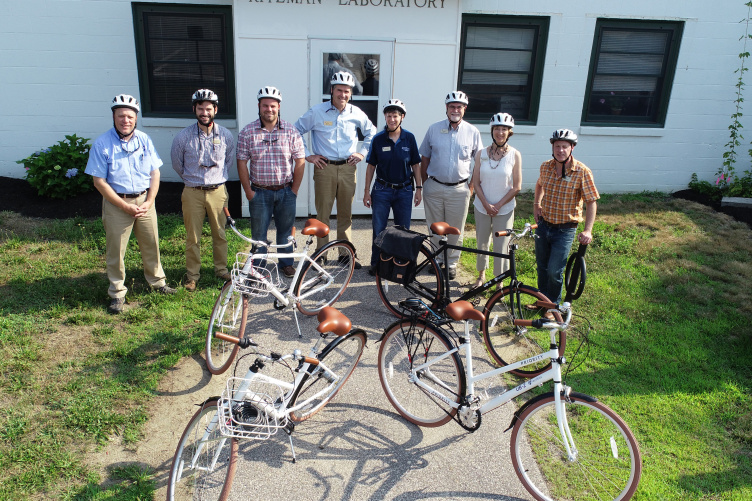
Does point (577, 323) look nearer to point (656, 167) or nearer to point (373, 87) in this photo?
point (373, 87)

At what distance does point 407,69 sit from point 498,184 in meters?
2.91

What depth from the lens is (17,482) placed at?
134 inches

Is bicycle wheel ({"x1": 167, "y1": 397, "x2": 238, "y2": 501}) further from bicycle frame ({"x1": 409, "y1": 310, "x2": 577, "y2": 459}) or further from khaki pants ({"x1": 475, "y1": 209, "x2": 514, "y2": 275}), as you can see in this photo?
khaki pants ({"x1": 475, "y1": 209, "x2": 514, "y2": 275})

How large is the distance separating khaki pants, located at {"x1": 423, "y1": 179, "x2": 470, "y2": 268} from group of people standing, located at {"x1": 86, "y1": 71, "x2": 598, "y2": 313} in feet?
0.04

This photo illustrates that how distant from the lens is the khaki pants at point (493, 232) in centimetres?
576

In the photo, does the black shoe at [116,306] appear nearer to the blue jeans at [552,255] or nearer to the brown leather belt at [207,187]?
→ the brown leather belt at [207,187]

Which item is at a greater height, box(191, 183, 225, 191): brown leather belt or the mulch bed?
box(191, 183, 225, 191): brown leather belt

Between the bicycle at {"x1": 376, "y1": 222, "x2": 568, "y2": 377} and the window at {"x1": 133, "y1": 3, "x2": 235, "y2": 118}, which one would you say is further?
the window at {"x1": 133, "y1": 3, "x2": 235, "y2": 118}

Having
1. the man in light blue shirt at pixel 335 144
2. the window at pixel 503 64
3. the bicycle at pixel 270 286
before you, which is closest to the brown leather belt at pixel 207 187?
the bicycle at pixel 270 286

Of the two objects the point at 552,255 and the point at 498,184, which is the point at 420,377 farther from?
the point at 498,184

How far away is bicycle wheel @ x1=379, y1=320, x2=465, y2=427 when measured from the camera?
3879 mm

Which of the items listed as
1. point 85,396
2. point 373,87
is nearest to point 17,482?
point 85,396

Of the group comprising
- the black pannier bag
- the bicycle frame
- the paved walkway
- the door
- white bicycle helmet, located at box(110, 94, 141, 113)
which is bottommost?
the paved walkway

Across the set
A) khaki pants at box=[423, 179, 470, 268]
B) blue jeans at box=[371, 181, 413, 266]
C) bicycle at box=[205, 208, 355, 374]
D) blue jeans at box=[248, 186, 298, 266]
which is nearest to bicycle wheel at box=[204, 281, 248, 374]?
bicycle at box=[205, 208, 355, 374]
